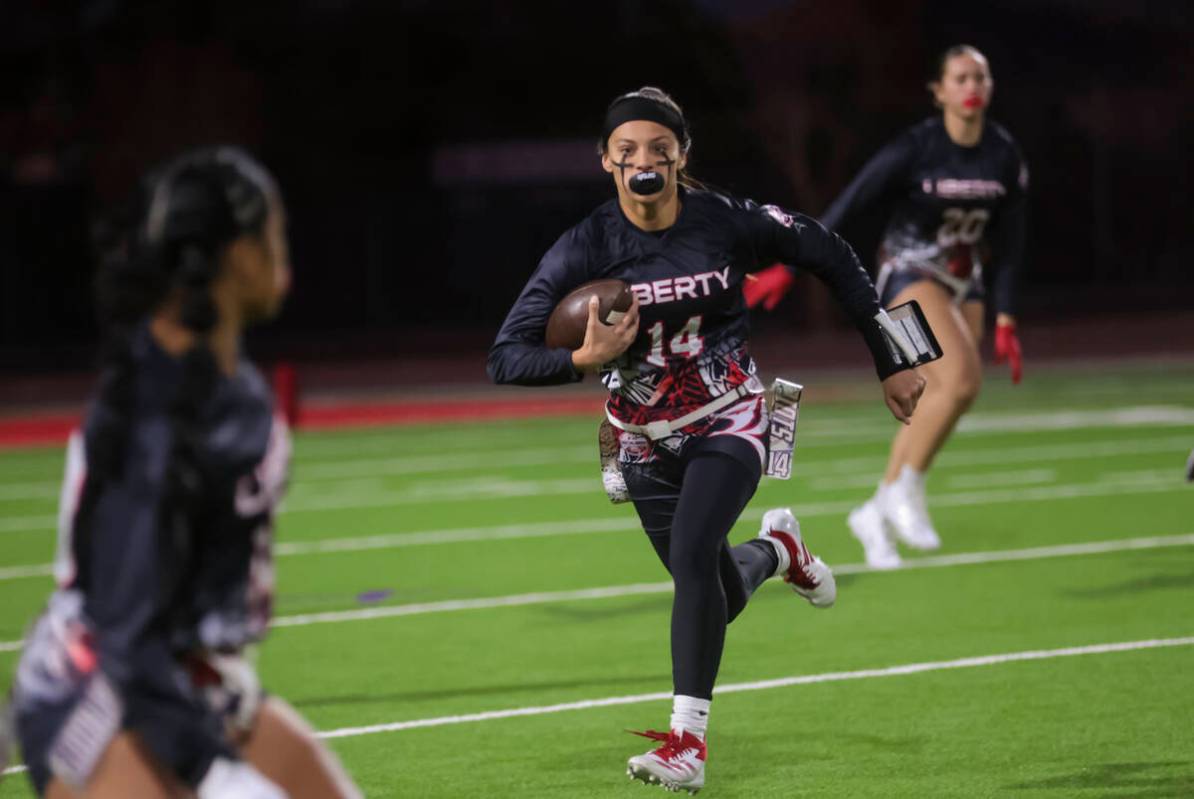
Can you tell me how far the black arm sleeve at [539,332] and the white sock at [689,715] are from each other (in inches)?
40.0

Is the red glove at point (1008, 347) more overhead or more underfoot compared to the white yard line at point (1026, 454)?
more overhead

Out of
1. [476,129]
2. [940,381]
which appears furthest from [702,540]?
[476,129]

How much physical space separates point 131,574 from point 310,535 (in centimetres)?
944

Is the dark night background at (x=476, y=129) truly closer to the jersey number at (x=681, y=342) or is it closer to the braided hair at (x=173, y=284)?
the jersey number at (x=681, y=342)

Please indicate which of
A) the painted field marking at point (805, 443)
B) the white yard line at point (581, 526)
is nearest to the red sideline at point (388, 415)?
the painted field marking at point (805, 443)

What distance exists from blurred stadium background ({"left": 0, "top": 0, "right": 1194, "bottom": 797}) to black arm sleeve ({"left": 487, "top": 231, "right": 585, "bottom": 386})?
131cm

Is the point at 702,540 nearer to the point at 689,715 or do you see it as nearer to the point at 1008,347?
the point at 689,715

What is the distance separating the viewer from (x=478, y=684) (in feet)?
26.3

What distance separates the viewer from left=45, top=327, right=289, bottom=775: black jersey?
11.2 feet

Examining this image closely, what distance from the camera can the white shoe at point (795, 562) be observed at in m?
7.33

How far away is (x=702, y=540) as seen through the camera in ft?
20.4

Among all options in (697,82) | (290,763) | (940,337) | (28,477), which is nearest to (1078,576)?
(940,337)

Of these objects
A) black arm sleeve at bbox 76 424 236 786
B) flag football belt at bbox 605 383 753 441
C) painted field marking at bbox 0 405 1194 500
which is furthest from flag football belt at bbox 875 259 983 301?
black arm sleeve at bbox 76 424 236 786

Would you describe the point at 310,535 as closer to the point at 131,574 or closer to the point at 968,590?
the point at 968,590
